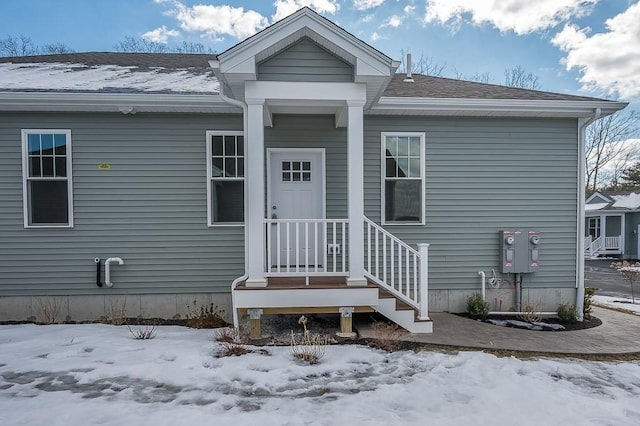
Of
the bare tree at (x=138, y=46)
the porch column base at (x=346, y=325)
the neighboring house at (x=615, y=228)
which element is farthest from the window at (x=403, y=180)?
the neighboring house at (x=615, y=228)

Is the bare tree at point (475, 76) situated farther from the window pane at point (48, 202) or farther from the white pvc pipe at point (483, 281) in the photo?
the window pane at point (48, 202)

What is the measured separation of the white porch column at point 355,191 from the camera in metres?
4.00

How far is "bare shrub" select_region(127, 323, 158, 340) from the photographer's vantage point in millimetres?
4086

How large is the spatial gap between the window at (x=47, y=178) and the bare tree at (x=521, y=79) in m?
20.9

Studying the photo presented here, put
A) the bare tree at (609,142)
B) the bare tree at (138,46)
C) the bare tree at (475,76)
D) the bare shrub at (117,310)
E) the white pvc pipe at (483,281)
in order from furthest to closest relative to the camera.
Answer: the bare tree at (609,142)
the bare tree at (475,76)
the bare tree at (138,46)
the white pvc pipe at (483,281)
the bare shrub at (117,310)

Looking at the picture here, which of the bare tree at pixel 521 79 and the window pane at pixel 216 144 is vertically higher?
the bare tree at pixel 521 79

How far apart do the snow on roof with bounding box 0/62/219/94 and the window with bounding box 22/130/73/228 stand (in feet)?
2.42

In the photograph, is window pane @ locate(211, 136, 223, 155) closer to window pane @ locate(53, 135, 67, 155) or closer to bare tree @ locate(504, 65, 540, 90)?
window pane @ locate(53, 135, 67, 155)

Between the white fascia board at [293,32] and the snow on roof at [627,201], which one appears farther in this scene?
the snow on roof at [627,201]

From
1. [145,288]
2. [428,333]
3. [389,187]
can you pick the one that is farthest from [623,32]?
[145,288]

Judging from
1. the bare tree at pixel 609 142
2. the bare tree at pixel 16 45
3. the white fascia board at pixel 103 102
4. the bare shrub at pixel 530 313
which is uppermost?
the bare tree at pixel 16 45

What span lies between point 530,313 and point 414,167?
9.49 feet

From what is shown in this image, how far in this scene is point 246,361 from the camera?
11.2 feet

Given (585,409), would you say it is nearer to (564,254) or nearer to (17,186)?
(564,254)
